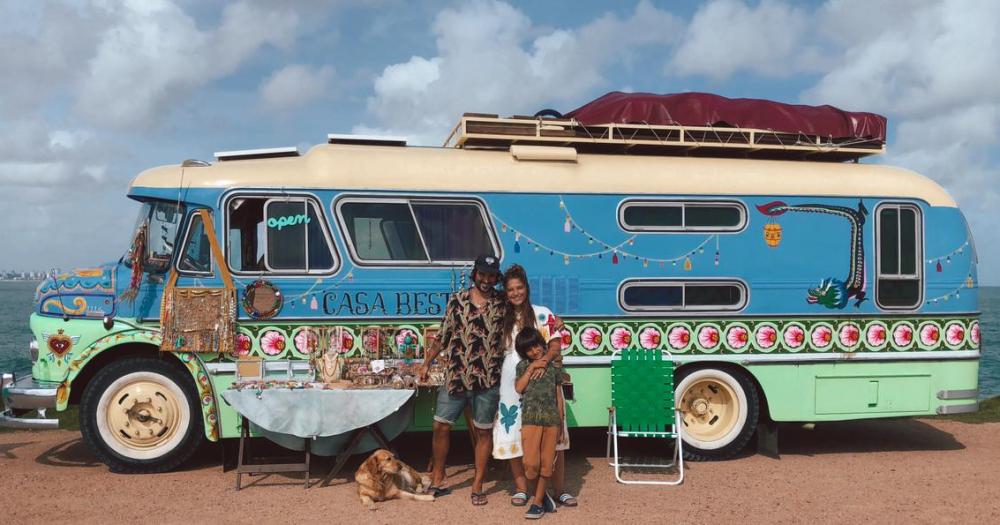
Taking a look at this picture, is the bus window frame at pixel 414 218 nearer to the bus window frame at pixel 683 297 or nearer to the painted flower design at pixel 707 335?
the bus window frame at pixel 683 297

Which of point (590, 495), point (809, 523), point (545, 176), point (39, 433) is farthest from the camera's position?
point (39, 433)

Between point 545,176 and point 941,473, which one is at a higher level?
point 545,176

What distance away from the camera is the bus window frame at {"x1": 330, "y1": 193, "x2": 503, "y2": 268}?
6.65 meters

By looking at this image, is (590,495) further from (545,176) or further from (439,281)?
(545,176)

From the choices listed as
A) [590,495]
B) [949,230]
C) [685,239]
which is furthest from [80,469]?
[949,230]

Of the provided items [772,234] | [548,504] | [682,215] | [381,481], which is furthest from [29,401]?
[772,234]

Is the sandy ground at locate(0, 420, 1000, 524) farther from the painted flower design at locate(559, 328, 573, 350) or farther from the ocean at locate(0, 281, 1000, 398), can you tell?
the ocean at locate(0, 281, 1000, 398)

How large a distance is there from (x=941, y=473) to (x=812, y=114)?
3552 mm

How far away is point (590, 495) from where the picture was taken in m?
6.15

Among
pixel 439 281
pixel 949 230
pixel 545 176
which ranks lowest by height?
pixel 439 281

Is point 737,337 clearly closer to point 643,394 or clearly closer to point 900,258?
point 643,394

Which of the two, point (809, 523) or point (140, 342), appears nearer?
point (809, 523)

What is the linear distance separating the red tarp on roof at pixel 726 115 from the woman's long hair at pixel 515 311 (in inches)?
93.5

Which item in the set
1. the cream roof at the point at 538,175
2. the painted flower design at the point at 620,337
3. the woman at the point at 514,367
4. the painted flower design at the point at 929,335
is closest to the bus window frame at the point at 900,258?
the cream roof at the point at 538,175
